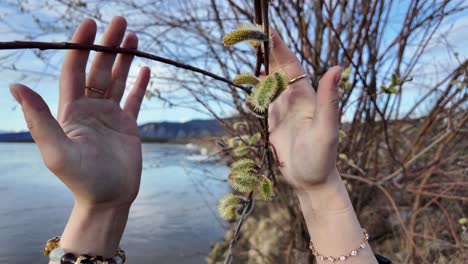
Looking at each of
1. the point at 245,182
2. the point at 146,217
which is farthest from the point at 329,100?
the point at 146,217

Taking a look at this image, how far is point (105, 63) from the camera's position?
2.95 ft

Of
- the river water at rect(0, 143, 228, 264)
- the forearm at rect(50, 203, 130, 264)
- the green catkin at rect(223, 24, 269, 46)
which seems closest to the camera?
the green catkin at rect(223, 24, 269, 46)

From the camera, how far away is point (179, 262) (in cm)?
379

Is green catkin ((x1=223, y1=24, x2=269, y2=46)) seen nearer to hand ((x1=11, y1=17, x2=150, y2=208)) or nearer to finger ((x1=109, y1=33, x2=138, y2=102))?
hand ((x1=11, y1=17, x2=150, y2=208))

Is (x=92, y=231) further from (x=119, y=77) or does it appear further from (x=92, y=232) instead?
(x=119, y=77)

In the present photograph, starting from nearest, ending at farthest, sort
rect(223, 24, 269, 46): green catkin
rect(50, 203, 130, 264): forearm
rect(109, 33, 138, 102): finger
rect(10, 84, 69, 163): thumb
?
rect(223, 24, 269, 46): green catkin
rect(10, 84, 69, 163): thumb
rect(50, 203, 130, 264): forearm
rect(109, 33, 138, 102): finger

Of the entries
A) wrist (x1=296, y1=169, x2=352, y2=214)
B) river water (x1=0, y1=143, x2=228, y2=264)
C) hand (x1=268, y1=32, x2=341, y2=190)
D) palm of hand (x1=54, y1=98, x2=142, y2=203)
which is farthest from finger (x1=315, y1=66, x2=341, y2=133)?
river water (x1=0, y1=143, x2=228, y2=264)

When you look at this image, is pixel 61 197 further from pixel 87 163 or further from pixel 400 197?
pixel 87 163

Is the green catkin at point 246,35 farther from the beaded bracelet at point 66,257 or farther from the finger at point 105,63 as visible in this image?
the beaded bracelet at point 66,257

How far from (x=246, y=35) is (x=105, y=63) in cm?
45

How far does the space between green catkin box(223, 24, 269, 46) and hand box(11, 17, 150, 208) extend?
0.34 m

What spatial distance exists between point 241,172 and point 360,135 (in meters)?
1.64

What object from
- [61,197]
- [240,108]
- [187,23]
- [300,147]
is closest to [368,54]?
[240,108]

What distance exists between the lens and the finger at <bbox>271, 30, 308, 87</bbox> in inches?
30.4
